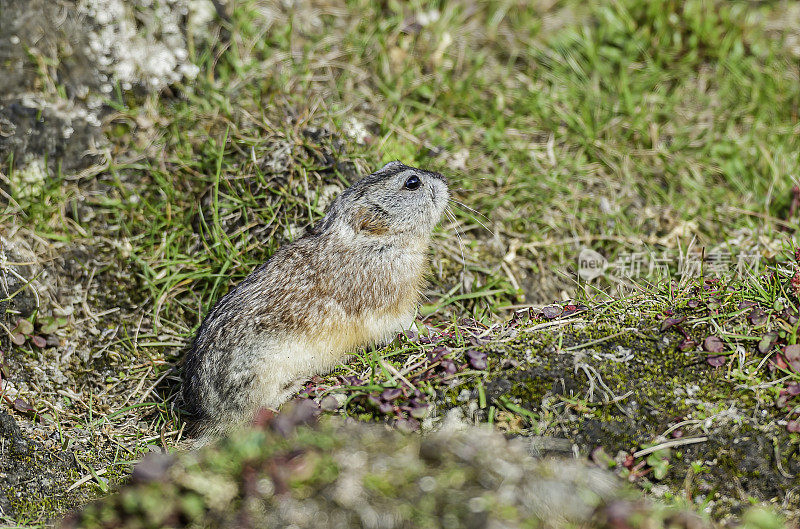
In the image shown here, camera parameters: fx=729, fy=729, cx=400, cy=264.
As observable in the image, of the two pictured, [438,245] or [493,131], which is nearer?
[438,245]

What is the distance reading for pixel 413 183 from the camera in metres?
5.59

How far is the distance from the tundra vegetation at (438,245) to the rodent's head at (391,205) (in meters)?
0.84

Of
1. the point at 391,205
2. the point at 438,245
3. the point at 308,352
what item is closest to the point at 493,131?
the point at 438,245

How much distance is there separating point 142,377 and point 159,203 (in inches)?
70.9

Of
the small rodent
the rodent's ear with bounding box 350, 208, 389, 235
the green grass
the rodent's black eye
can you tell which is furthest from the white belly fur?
the green grass

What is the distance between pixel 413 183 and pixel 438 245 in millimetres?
1204

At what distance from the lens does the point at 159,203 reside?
267 inches

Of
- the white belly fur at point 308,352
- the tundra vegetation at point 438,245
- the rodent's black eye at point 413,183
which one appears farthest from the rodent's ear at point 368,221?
the tundra vegetation at point 438,245

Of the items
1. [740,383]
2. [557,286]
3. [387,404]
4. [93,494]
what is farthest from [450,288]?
[93,494]

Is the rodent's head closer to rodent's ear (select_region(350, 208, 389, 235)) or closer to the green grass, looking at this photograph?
rodent's ear (select_region(350, 208, 389, 235))

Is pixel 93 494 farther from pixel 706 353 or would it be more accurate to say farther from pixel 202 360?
pixel 706 353

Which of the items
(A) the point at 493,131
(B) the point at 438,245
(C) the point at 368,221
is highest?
(C) the point at 368,221

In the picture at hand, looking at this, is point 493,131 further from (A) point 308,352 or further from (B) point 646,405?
(B) point 646,405

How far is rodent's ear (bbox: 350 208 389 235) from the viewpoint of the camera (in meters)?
5.56
